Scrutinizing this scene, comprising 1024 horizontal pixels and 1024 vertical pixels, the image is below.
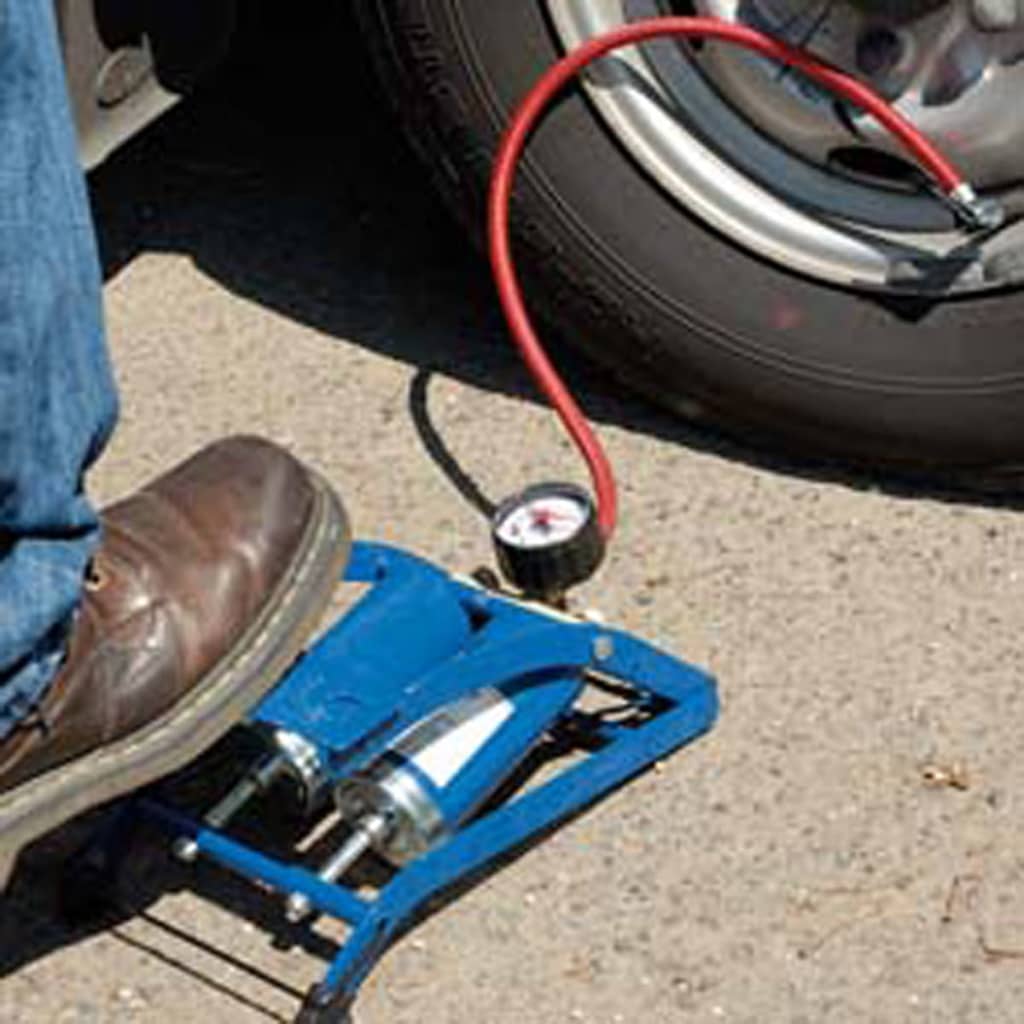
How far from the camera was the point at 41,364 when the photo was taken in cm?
273

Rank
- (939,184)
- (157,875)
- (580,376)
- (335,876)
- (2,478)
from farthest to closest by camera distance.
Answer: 1. (580,376)
2. (939,184)
3. (157,875)
4. (335,876)
5. (2,478)

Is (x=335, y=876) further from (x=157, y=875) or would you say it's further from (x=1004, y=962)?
(x=1004, y=962)

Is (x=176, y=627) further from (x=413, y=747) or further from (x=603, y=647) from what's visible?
(x=603, y=647)

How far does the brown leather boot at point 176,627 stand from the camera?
9.58ft

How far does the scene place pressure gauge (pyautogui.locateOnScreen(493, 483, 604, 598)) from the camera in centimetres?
321

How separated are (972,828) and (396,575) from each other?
65 centimetres

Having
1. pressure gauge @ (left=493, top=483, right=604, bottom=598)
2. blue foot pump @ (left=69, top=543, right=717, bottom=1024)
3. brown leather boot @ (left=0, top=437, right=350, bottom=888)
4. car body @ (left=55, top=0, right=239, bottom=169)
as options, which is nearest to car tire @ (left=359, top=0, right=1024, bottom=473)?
car body @ (left=55, top=0, right=239, bottom=169)

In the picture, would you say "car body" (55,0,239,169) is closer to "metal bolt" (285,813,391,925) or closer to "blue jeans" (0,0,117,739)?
"blue jeans" (0,0,117,739)

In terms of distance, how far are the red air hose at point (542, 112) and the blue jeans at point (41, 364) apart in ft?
2.43

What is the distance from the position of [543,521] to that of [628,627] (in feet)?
0.82

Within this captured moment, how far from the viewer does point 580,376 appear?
3.82m

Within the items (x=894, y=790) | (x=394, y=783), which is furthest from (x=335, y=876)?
Answer: (x=894, y=790)

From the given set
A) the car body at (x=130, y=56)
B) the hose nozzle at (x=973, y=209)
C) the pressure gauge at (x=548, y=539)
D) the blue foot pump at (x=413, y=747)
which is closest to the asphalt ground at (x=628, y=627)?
the blue foot pump at (x=413, y=747)

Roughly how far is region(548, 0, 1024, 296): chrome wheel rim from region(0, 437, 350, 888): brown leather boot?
715 millimetres
